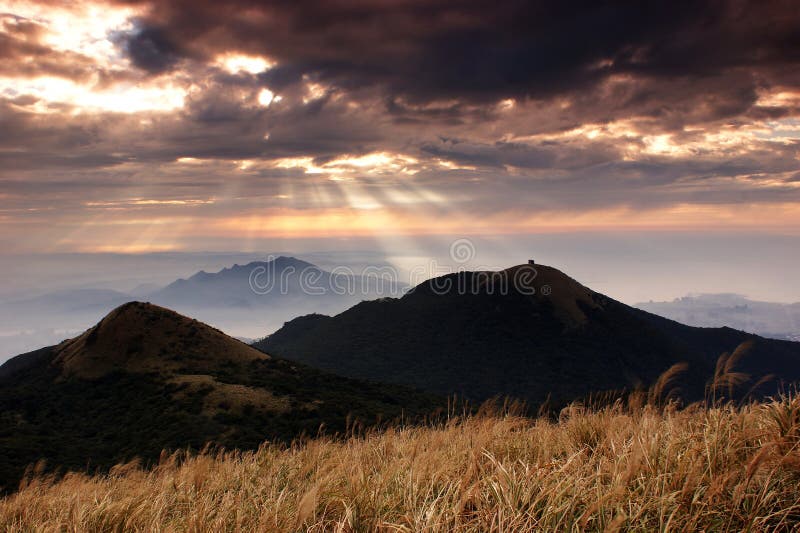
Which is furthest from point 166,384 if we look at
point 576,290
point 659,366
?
point 576,290

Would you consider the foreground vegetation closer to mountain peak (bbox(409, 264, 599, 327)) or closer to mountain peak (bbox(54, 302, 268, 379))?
mountain peak (bbox(54, 302, 268, 379))

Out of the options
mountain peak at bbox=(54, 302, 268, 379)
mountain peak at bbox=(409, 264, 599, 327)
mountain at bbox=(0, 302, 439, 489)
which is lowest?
mountain at bbox=(0, 302, 439, 489)

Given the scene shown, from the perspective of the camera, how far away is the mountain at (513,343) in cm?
12669

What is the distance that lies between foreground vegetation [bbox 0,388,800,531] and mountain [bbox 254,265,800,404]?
4364 inches

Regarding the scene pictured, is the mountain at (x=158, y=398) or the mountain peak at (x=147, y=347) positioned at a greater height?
the mountain peak at (x=147, y=347)

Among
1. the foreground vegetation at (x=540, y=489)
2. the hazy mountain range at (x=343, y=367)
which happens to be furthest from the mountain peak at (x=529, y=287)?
the foreground vegetation at (x=540, y=489)

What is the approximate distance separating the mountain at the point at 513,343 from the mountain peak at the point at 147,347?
45450 millimetres

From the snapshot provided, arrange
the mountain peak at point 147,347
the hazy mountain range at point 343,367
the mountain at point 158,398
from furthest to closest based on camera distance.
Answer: the mountain peak at point 147,347, the hazy mountain range at point 343,367, the mountain at point 158,398

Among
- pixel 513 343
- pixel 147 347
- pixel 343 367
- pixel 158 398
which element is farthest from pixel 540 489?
pixel 513 343

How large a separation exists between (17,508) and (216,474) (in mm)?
2885

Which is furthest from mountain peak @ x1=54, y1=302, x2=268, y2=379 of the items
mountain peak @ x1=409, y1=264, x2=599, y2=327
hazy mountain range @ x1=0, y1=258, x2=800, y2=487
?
mountain peak @ x1=409, y1=264, x2=599, y2=327

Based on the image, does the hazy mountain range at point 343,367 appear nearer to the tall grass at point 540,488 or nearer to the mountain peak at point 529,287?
the mountain peak at point 529,287

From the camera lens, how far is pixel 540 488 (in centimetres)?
422

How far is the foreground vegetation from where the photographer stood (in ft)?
12.5
